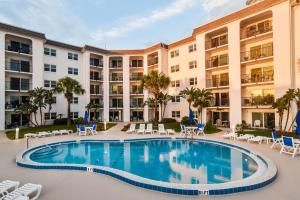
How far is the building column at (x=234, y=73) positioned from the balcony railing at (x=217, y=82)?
1.23 metres

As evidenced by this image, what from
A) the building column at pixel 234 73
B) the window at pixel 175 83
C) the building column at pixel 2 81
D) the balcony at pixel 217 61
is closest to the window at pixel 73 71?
the building column at pixel 2 81

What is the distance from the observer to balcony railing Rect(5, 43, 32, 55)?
28.0 m

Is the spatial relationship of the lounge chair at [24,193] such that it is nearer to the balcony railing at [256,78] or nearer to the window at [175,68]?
the balcony railing at [256,78]

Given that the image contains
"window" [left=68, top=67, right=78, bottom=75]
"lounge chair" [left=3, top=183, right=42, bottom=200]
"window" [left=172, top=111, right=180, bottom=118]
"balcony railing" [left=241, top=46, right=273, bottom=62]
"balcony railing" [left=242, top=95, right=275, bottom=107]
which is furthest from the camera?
"window" [left=68, top=67, right=78, bottom=75]

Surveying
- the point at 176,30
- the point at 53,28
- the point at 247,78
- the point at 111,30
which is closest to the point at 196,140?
the point at 247,78

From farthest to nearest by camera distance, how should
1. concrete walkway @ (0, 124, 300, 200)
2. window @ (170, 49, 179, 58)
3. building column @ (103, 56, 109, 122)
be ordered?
building column @ (103, 56, 109, 122), window @ (170, 49, 179, 58), concrete walkway @ (0, 124, 300, 200)

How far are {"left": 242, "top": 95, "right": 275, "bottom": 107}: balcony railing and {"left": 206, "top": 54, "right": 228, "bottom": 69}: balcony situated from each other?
559 cm

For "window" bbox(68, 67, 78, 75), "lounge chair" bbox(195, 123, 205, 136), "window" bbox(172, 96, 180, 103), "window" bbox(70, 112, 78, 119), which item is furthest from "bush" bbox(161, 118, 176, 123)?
"window" bbox(68, 67, 78, 75)

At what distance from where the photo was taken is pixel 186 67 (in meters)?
32.7

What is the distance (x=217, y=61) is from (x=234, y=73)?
3.83 meters

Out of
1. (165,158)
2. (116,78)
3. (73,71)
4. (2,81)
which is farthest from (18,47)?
(165,158)

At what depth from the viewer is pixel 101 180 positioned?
8.50 m

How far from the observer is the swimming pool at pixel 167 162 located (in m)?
7.70

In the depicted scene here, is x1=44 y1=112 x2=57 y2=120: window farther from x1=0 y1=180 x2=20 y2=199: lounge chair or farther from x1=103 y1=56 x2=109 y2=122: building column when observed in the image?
x1=0 y1=180 x2=20 y2=199: lounge chair
